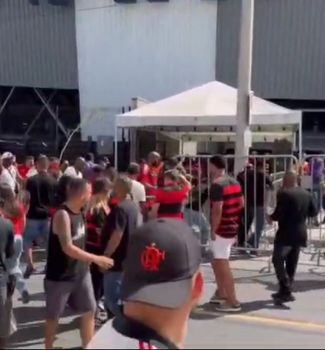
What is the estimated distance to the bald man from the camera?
9031 mm

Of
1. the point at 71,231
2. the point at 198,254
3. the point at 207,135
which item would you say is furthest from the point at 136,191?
the point at 207,135

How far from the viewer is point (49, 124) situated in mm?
36781

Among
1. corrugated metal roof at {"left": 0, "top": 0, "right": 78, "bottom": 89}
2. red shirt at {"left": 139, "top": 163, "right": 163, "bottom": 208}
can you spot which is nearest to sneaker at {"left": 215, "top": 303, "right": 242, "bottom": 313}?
red shirt at {"left": 139, "top": 163, "right": 163, "bottom": 208}

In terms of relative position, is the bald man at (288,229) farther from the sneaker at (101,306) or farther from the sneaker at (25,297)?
the sneaker at (25,297)

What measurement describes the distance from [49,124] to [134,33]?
6716mm

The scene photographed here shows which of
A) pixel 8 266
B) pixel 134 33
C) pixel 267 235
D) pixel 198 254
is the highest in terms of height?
pixel 134 33

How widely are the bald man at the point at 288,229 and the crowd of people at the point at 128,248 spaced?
0.04 ft

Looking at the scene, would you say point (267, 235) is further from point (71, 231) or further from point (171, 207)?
point (71, 231)

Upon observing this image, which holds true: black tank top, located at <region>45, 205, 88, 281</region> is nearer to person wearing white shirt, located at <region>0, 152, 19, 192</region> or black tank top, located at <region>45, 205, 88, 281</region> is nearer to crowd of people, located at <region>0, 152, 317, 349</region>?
crowd of people, located at <region>0, 152, 317, 349</region>

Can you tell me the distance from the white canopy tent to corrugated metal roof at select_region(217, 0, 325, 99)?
1503 cm

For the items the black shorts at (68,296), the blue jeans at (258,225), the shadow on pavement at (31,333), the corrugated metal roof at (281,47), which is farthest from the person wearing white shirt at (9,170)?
the corrugated metal roof at (281,47)

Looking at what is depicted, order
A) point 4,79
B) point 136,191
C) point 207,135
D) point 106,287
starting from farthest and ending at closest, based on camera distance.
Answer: point 4,79
point 207,135
point 136,191
point 106,287

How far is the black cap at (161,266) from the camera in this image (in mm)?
2529

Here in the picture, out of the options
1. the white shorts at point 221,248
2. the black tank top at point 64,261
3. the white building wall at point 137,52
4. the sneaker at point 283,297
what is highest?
the white building wall at point 137,52
